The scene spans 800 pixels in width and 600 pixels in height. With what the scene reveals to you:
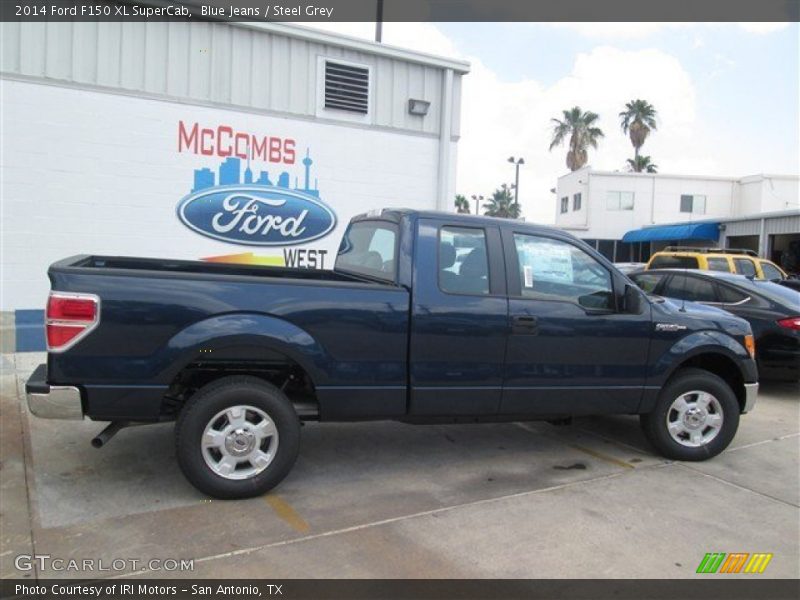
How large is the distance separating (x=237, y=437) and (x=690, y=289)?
6891mm

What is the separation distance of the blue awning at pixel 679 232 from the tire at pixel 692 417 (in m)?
25.0

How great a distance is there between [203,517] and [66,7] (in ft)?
23.1

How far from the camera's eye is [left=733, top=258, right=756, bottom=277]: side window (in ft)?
41.4

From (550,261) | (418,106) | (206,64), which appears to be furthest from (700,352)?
(206,64)

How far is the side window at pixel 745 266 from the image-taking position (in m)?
12.6

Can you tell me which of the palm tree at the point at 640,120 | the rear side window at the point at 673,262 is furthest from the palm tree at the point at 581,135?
the rear side window at the point at 673,262

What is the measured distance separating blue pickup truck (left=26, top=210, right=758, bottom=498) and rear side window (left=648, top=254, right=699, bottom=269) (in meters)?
8.29

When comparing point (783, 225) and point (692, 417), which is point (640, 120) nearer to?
point (783, 225)

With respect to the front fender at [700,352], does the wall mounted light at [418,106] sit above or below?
above

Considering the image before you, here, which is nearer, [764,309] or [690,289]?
[764,309]

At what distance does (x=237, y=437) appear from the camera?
13.2ft
